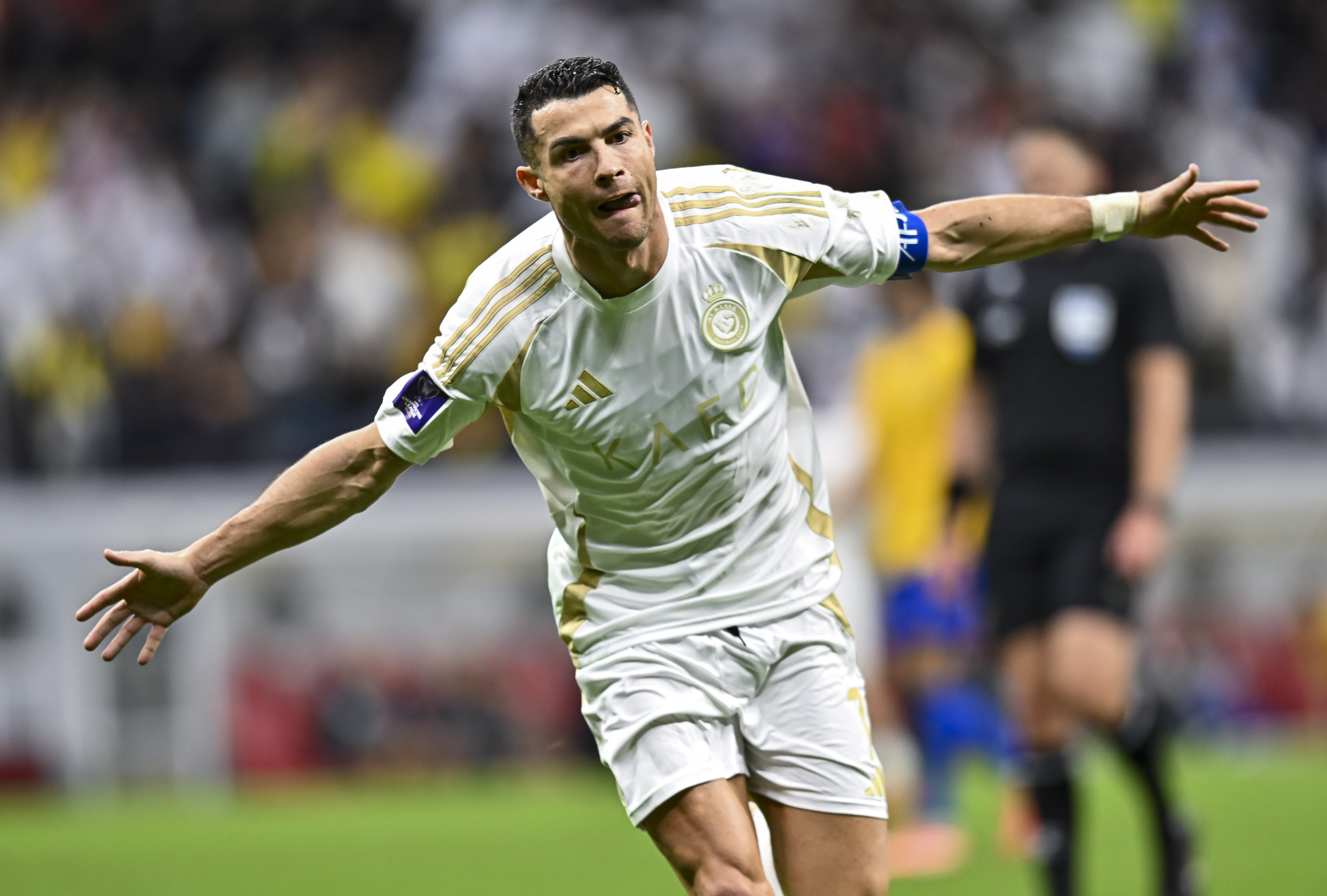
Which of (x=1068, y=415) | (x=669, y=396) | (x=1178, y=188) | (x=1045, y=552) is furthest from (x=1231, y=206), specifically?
(x=1045, y=552)

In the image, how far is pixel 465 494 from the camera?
13.8 m

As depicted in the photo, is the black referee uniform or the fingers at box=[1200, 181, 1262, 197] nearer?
the fingers at box=[1200, 181, 1262, 197]

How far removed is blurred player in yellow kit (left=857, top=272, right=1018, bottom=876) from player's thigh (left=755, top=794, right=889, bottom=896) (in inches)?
170

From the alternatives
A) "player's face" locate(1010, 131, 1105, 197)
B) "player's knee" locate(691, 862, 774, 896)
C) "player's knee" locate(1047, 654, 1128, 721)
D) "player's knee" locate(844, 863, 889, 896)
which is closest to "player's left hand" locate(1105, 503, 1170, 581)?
"player's knee" locate(1047, 654, 1128, 721)

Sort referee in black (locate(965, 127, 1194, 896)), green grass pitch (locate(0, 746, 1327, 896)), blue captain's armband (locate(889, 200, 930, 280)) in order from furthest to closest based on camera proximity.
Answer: green grass pitch (locate(0, 746, 1327, 896)) < referee in black (locate(965, 127, 1194, 896)) < blue captain's armband (locate(889, 200, 930, 280))

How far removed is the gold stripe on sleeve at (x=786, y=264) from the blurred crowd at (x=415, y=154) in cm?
963

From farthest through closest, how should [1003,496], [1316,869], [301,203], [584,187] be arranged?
1. [301,203]
2. [1316,869]
3. [1003,496]
4. [584,187]

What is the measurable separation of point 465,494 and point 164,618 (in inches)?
385

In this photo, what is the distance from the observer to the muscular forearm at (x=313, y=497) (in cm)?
394

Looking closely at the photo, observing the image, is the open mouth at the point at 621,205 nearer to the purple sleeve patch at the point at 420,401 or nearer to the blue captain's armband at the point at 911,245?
the purple sleeve patch at the point at 420,401

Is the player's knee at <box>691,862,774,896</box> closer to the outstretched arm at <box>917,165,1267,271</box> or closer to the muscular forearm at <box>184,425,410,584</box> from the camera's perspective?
the muscular forearm at <box>184,425,410,584</box>

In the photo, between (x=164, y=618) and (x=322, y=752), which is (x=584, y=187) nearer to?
(x=164, y=618)

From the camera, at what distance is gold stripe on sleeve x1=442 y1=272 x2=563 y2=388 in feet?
12.6

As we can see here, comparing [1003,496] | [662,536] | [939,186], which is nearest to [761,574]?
[662,536]
